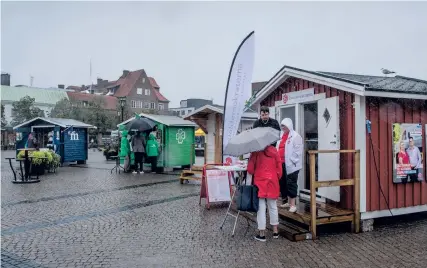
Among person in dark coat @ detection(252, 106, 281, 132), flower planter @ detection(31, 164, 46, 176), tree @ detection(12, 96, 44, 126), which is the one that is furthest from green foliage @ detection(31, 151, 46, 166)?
tree @ detection(12, 96, 44, 126)

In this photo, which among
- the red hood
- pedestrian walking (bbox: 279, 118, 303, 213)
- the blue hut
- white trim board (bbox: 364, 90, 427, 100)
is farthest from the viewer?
the blue hut

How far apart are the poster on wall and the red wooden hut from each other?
0.10 metres

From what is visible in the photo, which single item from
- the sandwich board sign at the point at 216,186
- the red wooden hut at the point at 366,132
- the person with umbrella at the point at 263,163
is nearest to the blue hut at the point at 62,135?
the sandwich board sign at the point at 216,186

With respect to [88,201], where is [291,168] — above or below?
above

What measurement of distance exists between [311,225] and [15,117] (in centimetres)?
4580

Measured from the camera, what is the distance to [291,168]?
20.4 feet

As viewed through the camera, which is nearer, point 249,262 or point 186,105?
point 249,262

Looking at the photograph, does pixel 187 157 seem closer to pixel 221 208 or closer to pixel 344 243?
pixel 221 208

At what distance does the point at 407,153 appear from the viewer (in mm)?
6520

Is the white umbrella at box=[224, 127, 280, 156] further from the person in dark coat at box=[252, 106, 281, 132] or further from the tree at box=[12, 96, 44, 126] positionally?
the tree at box=[12, 96, 44, 126]

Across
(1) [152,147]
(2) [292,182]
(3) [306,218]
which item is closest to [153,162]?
(1) [152,147]

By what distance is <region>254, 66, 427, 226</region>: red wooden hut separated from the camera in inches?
239

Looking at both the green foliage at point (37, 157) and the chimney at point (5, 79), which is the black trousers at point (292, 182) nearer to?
the green foliage at point (37, 157)

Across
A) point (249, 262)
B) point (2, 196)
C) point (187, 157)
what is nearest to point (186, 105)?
point (187, 157)
